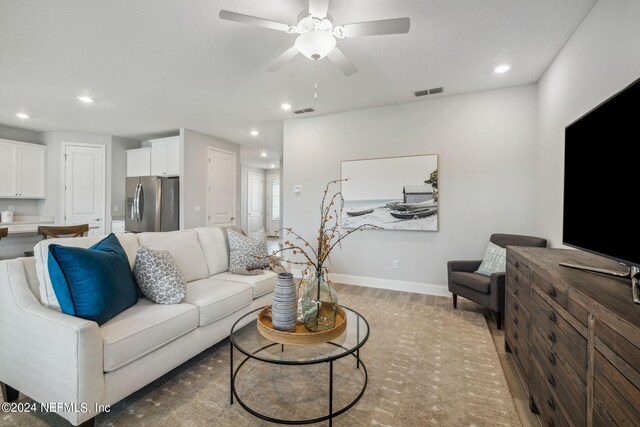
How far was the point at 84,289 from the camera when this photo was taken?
1.53m

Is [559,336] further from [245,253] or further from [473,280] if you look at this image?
[245,253]

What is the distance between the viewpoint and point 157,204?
504 centimetres

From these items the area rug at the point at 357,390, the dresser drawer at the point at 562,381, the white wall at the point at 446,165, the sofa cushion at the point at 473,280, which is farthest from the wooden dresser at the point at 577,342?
the white wall at the point at 446,165

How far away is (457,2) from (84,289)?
298 centimetres

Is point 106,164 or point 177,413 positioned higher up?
point 106,164

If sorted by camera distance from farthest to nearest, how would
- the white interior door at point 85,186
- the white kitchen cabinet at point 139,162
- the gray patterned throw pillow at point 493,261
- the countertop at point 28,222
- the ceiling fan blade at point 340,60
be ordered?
the white kitchen cabinet at point 139,162, the white interior door at point 85,186, the countertop at point 28,222, the gray patterned throw pillow at point 493,261, the ceiling fan blade at point 340,60

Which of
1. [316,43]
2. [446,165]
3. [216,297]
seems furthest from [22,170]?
[446,165]

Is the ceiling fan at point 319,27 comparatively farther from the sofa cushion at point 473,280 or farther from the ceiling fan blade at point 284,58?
the sofa cushion at point 473,280

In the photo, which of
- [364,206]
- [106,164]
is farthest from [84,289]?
[106,164]

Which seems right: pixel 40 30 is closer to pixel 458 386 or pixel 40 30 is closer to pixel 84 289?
pixel 84 289

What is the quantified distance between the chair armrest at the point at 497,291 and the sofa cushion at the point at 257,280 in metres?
2.05

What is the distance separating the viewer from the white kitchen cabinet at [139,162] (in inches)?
220

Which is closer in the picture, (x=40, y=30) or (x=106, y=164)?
(x=40, y=30)

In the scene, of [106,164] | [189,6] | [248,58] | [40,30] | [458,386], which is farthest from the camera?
[106,164]
